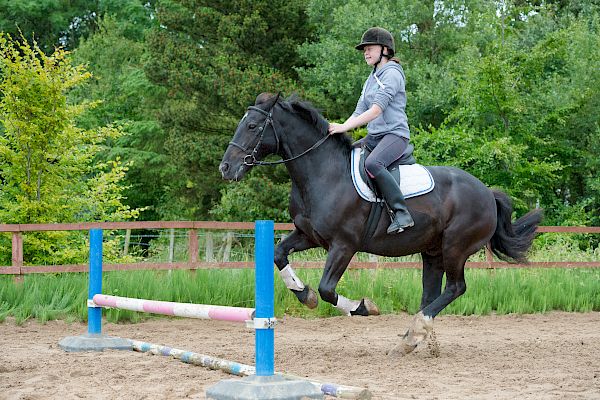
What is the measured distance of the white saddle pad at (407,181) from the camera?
22.8 feet

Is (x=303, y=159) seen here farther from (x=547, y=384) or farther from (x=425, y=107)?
(x=425, y=107)

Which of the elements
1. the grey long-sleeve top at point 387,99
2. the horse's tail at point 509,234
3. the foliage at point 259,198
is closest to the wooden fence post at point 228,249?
the foliage at point 259,198

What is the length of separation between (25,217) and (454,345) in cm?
643

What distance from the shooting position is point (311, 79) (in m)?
25.4

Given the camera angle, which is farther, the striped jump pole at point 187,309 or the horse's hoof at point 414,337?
the horse's hoof at point 414,337

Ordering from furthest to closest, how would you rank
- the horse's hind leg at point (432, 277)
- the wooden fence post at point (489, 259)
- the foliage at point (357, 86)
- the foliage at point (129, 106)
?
the foliage at point (129, 106) → the foliage at point (357, 86) → the wooden fence post at point (489, 259) → the horse's hind leg at point (432, 277)

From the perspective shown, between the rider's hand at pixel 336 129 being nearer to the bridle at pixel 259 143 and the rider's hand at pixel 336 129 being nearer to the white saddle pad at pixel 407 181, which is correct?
the bridle at pixel 259 143

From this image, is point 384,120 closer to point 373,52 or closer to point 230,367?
point 373,52

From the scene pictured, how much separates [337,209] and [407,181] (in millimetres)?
751

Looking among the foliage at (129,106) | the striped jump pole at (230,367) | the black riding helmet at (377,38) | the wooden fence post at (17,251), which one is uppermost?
the foliage at (129,106)

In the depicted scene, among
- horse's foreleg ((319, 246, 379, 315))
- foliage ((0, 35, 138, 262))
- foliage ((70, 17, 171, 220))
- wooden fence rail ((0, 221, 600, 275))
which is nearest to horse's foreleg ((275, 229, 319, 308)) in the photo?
horse's foreleg ((319, 246, 379, 315))

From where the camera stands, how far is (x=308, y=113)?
711 cm

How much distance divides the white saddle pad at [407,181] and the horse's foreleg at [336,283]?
1.77ft

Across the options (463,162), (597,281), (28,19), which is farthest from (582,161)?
(28,19)
